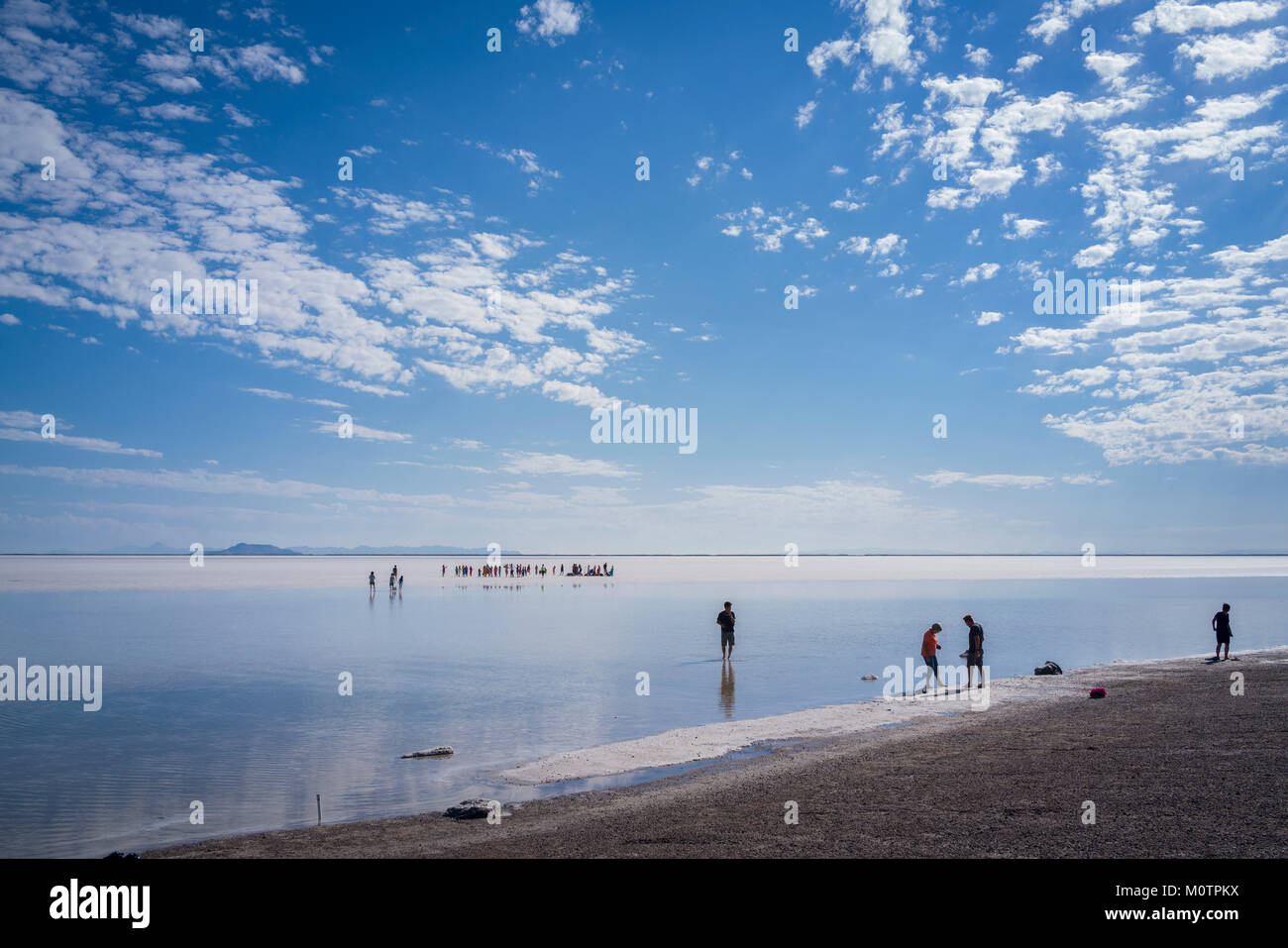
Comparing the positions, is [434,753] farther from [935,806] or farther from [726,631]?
[726,631]

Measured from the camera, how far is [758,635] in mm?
37094

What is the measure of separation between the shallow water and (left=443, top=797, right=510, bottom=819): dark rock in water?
87 centimetres

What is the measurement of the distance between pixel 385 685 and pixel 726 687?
35.1 ft

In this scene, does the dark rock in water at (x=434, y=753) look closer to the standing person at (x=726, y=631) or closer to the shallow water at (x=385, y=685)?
the shallow water at (x=385, y=685)

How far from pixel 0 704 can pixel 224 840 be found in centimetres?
1477

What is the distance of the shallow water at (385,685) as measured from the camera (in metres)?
13.0

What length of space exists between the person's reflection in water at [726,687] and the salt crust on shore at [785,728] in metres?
1.64

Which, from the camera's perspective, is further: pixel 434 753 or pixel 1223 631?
pixel 1223 631

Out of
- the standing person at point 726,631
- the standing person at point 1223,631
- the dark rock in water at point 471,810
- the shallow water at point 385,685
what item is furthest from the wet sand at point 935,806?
the standing person at point 1223,631

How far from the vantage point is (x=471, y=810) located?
37.7 ft

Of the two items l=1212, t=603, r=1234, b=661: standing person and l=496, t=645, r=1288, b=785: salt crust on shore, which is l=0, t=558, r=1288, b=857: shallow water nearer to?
l=496, t=645, r=1288, b=785: salt crust on shore

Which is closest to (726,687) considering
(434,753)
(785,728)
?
(785,728)

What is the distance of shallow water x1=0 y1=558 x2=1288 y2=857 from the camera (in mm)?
13000

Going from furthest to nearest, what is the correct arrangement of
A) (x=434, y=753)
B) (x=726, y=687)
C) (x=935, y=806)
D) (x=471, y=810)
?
1. (x=726, y=687)
2. (x=434, y=753)
3. (x=471, y=810)
4. (x=935, y=806)
